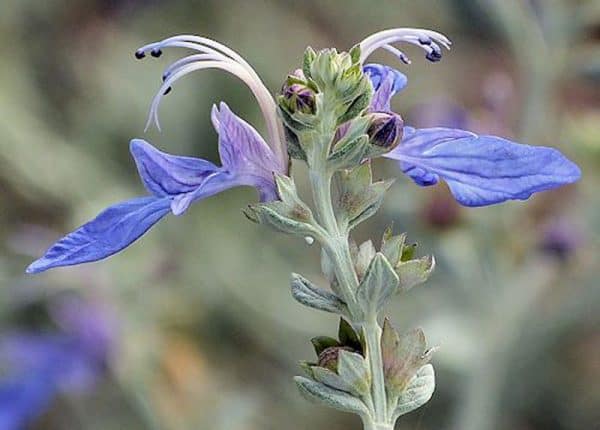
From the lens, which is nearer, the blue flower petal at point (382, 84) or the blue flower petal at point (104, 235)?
the blue flower petal at point (104, 235)

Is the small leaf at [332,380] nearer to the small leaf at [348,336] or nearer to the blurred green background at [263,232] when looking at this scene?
the small leaf at [348,336]

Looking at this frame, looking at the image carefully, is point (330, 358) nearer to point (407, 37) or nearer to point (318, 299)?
point (318, 299)

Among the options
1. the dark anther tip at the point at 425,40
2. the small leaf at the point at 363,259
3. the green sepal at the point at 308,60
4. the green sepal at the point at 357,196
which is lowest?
the small leaf at the point at 363,259

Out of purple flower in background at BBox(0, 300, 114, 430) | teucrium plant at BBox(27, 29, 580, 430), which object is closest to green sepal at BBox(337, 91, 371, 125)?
teucrium plant at BBox(27, 29, 580, 430)

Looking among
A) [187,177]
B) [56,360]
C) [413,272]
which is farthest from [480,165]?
[56,360]

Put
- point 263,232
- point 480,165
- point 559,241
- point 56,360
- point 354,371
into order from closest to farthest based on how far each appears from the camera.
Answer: point 354,371 < point 480,165 < point 559,241 < point 56,360 < point 263,232

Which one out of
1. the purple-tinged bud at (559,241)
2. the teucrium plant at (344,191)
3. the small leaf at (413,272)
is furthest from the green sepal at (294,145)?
the purple-tinged bud at (559,241)
